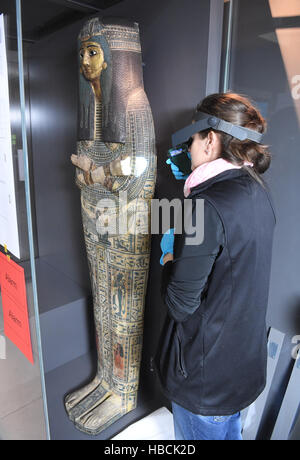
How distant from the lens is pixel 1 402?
1.62 metres

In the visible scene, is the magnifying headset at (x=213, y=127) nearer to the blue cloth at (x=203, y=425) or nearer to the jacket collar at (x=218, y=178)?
the jacket collar at (x=218, y=178)

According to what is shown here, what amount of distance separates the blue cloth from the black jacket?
65mm

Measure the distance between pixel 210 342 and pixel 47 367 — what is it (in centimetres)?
172

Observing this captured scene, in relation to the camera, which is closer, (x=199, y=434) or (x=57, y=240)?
(x=199, y=434)

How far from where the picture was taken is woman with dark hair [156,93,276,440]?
107 centimetres

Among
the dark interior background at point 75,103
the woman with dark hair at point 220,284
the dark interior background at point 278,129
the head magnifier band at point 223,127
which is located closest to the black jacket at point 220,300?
the woman with dark hair at point 220,284

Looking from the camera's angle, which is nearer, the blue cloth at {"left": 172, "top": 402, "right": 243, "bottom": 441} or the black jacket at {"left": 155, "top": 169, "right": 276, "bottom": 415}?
the black jacket at {"left": 155, "top": 169, "right": 276, "bottom": 415}

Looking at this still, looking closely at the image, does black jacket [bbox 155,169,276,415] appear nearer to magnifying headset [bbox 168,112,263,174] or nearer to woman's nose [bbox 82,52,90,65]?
magnifying headset [bbox 168,112,263,174]

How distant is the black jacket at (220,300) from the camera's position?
3.49 feet

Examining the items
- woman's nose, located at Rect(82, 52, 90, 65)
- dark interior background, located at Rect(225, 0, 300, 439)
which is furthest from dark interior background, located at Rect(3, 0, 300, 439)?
woman's nose, located at Rect(82, 52, 90, 65)

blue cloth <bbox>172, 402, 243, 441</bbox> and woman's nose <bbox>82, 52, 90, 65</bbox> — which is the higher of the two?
woman's nose <bbox>82, 52, 90, 65</bbox>
